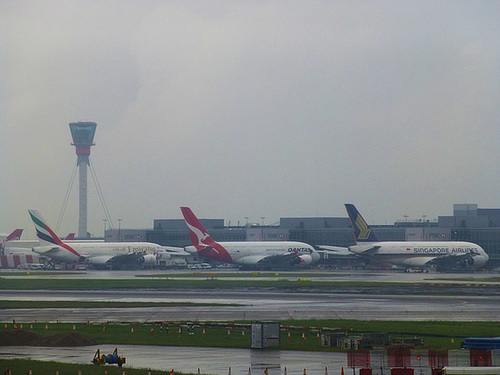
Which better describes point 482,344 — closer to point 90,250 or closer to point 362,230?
point 362,230

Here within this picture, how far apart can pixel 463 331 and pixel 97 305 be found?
36356 mm

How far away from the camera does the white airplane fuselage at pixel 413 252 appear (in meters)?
154

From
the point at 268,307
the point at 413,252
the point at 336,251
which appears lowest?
the point at 268,307

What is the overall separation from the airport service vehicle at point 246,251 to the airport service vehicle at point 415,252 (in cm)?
1342

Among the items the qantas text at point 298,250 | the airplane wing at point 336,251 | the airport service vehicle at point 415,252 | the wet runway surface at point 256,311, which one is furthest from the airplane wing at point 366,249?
the wet runway surface at point 256,311

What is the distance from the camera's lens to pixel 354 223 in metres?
157

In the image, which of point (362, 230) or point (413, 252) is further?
point (362, 230)

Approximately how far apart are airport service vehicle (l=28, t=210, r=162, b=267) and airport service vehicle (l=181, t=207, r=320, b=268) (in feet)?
52.1

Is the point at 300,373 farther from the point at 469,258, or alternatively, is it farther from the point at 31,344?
the point at 469,258

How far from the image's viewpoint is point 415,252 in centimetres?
15400

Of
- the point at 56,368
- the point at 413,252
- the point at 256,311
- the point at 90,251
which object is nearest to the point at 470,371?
the point at 56,368

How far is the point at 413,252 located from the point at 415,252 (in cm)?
37

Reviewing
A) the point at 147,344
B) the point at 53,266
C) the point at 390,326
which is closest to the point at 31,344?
the point at 147,344

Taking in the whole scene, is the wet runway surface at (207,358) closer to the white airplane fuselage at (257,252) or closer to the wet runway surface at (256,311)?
the wet runway surface at (256,311)
